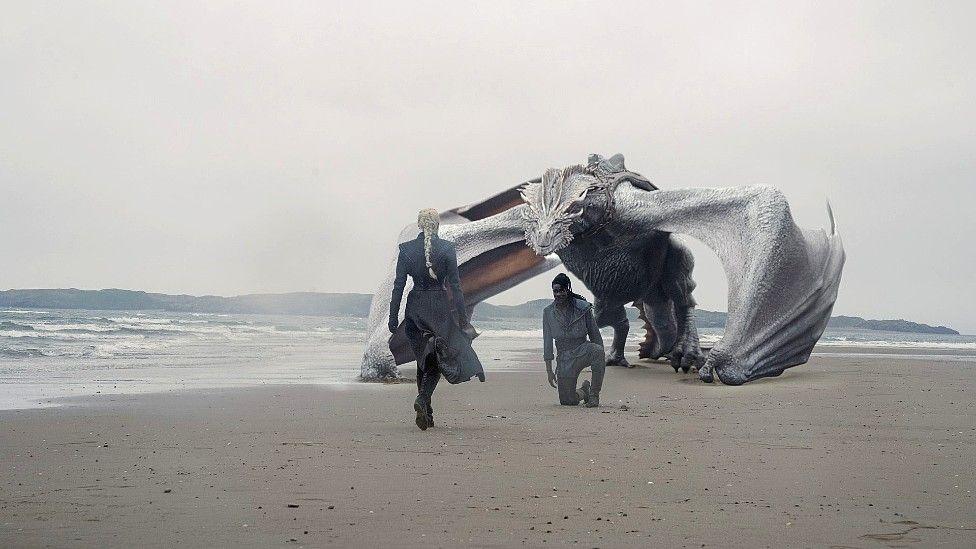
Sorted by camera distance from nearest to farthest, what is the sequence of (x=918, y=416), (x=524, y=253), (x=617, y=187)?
(x=918, y=416), (x=617, y=187), (x=524, y=253)

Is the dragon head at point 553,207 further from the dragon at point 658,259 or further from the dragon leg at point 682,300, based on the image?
the dragon leg at point 682,300

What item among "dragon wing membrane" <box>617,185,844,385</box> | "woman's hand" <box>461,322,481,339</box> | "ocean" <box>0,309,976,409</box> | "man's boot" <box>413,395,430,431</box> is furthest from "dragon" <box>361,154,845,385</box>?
"man's boot" <box>413,395,430,431</box>

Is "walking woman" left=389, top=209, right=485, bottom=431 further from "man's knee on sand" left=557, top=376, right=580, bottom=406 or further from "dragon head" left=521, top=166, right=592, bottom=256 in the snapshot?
"dragon head" left=521, top=166, right=592, bottom=256

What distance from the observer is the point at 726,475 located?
6.04 m

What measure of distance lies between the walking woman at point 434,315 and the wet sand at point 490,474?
504 mm

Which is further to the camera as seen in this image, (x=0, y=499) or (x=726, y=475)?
(x=726, y=475)

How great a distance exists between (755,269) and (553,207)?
2.83 meters

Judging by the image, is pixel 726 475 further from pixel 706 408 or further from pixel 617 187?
pixel 617 187

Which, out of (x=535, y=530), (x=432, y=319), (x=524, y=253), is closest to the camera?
(x=535, y=530)

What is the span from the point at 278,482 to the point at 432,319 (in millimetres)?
2900

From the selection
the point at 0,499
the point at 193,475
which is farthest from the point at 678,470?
the point at 0,499

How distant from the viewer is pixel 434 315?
8.45 meters

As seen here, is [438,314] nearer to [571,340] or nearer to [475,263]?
[571,340]

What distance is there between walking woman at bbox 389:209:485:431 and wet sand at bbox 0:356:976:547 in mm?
504
